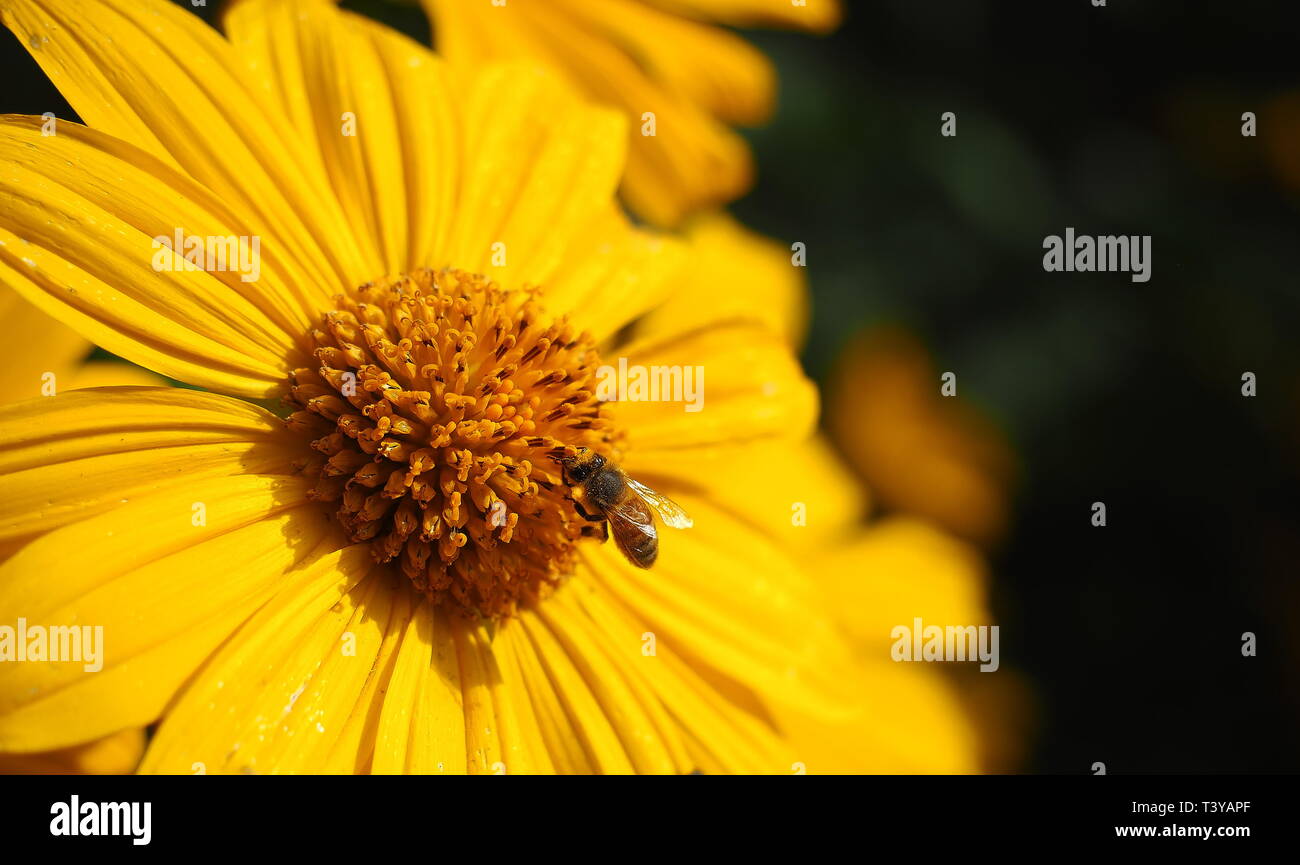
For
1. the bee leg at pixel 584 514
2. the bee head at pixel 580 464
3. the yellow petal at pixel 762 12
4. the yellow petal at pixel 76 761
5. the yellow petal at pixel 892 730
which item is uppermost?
the yellow petal at pixel 762 12

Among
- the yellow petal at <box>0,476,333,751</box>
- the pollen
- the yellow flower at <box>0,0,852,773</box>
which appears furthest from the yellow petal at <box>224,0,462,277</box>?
the yellow petal at <box>0,476,333,751</box>

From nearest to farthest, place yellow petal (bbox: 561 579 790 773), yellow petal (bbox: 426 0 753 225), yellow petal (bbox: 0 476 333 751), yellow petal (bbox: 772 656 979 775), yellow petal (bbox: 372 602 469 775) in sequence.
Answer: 1. yellow petal (bbox: 0 476 333 751)
2. yellow petal (bbox: 372 602 469 775)
3. yellow petal (bbox: 561 579 790 773)
4. yellow petal (bbox: 772 656 979 775)
5. yellow petal (bbox: 426 0 753 225)

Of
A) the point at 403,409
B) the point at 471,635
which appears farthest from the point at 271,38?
the point at 471,635

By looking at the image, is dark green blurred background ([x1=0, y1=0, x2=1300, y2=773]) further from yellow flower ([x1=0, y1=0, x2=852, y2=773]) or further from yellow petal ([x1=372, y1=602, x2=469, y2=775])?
yellow petal ([x1=372, y1=602, x2=469, y2=775])

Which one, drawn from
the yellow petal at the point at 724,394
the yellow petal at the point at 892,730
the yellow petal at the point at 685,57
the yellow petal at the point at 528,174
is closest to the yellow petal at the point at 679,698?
the yellow petal at the point at 892,730

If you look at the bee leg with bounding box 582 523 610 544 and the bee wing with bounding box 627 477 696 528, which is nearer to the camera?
the bee leg with bounding box 582 523 610 544

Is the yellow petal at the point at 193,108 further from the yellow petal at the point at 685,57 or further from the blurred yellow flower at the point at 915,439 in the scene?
the blurred yellow flower at the point at 915,439
